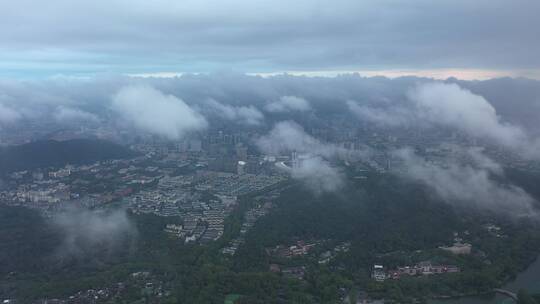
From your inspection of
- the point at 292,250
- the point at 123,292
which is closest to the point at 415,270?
the point at 292,250

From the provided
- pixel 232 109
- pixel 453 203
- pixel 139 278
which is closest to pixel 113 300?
pixel 139 278

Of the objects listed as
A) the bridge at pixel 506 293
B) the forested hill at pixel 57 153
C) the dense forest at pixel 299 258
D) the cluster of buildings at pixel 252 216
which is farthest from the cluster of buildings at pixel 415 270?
the forested hill at pixel 57 153

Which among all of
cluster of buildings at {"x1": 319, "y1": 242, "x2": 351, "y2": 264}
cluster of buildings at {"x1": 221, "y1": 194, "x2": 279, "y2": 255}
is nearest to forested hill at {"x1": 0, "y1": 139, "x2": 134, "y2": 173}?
cluster of buildings at {"x1": 221, "y1": 194, "x2": 279, "y2": 255}

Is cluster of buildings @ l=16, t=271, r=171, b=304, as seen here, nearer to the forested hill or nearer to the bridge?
the bridge

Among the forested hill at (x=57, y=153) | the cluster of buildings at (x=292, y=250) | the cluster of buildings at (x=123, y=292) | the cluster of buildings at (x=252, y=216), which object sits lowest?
the cluster of buildings at (x=123, y=292)

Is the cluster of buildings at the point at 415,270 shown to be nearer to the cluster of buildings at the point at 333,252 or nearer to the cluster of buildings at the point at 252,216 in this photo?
the cluster of buildings at the point at 333,252

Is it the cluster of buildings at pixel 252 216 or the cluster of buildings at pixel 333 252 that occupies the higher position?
the cluster of buildings at pixel 252 216

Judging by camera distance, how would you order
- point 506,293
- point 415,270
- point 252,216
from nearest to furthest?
point 506,293, point 415,270, point 252,216

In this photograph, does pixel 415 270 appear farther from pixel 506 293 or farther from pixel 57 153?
pixel 57 153

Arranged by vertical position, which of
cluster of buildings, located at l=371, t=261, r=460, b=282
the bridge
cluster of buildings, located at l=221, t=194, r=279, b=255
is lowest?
the bridge
